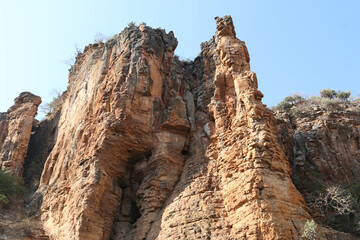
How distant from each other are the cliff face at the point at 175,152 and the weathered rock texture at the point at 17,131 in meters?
2.97

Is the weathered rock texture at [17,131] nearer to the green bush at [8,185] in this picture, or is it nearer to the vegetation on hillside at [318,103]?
the green bush at [8,185]

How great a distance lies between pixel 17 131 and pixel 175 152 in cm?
1555

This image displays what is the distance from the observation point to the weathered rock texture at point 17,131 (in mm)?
26516

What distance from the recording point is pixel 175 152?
18.7m

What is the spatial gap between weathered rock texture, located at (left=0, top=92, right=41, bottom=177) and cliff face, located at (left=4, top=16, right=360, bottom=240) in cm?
297

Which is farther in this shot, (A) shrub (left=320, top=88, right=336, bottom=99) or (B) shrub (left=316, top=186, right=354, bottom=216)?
(A) shrub (left=320, top=88, right=336, bottom=99)

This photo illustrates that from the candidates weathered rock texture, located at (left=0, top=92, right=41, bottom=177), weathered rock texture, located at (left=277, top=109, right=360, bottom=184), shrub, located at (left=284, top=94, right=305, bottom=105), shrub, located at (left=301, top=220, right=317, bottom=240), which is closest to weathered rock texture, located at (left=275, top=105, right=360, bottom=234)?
weathered rock texture, located at (left=277, top=109, right=360, bottom=184)

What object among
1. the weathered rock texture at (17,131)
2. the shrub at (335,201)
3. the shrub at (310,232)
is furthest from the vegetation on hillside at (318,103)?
the weathered rock texture at (17,131)

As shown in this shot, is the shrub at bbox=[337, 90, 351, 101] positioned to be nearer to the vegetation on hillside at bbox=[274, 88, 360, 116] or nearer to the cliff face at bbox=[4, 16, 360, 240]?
the vegetation on hillside at bbox=[274, 88, 360, 116]

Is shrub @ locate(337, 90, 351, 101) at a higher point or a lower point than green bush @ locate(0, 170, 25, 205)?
→ higher

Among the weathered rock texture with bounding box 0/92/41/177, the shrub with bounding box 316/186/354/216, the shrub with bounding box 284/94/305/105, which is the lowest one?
the shrub with bounding box 316/186/354/216

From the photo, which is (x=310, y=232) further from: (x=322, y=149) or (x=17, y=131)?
(x=17, y=131)

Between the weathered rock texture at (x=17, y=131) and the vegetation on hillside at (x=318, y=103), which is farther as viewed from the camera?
the weathered rock texture at (x=17, y=131)

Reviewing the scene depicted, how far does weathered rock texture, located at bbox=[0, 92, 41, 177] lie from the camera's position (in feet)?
87.0
